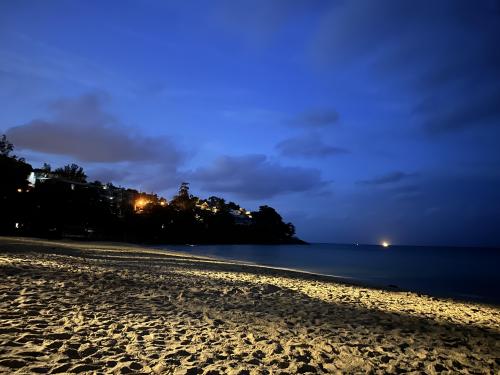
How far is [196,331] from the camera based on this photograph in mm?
7160

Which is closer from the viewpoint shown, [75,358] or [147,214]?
[75,358]

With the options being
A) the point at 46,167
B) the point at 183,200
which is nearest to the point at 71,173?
the point at 46,167

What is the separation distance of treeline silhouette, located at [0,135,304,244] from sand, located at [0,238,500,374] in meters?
41.3

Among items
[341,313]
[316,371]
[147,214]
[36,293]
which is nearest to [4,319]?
[36,293]

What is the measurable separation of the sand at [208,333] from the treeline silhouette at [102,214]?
41293mm

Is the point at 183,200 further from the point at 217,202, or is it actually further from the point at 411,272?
the point at 411,272

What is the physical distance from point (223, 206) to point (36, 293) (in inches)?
6507

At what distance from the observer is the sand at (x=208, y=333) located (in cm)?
541

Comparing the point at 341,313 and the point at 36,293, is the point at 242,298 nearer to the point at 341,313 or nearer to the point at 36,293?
the point at 341,313

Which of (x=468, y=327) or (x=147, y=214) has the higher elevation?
(x=147, y=214)

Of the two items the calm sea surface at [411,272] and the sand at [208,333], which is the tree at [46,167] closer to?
the calm sea surface at [411,272]

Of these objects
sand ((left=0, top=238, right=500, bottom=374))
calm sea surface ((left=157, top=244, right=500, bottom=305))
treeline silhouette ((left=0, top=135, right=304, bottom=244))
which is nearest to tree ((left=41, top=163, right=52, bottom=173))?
treeline silhouette ((left=0, top=135, right=304, bottom=244))

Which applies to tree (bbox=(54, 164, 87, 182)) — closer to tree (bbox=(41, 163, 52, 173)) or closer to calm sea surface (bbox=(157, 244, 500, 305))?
tree (bbox=(41, 163, 52, 173))

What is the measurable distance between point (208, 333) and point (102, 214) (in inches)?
2878
